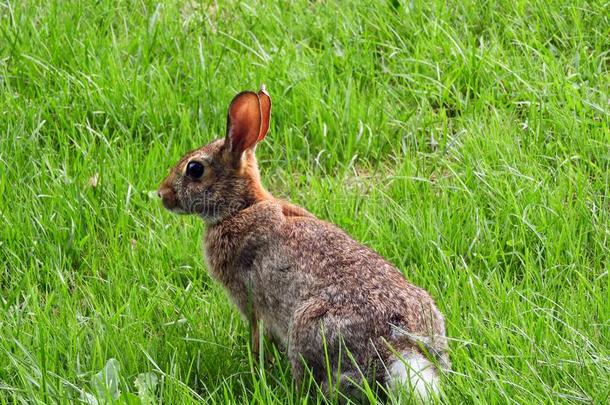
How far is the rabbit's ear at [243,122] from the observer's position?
5043 millimetres

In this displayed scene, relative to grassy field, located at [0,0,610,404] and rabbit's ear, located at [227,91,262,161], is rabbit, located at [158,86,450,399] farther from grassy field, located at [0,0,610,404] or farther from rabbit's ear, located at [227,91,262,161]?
grassy field, located at [0,0,610,404]

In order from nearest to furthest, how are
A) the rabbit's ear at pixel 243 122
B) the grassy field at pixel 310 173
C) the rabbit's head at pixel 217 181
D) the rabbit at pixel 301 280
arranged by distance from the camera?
the rabbit at pixel 301 280, the grassy field at pixel 310 173, the rabbit's ear at pixel 243 122, the rabbit's head at pixel 217 181

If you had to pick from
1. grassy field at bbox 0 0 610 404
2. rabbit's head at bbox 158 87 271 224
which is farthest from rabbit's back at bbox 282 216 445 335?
rabbit's head at bbox 158 87 271 224

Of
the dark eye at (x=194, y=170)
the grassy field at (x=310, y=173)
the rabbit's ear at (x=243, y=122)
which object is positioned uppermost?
the rabbit's ear at (x=243, y=122)

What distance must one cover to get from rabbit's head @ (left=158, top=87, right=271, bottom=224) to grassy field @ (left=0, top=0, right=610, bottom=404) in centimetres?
37

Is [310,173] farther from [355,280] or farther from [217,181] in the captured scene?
[355,280]

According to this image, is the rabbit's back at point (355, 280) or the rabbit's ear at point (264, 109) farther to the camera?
the rabbit's ear at point (264, 109)

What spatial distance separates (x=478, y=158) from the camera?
5969mm

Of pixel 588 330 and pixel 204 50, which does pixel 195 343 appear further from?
pixel 204 50

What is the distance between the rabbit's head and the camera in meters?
5.20

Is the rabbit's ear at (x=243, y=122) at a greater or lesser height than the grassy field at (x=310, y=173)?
greater

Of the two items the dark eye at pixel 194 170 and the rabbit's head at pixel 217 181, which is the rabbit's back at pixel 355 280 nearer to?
the rabbit's head at pixel 217 181

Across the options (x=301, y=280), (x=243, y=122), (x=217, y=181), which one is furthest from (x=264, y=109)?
(x=301, y=280)

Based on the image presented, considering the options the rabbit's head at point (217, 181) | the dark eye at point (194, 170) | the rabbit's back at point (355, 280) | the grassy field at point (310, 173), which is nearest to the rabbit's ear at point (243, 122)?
the rabbit's head at point (217, 181)
